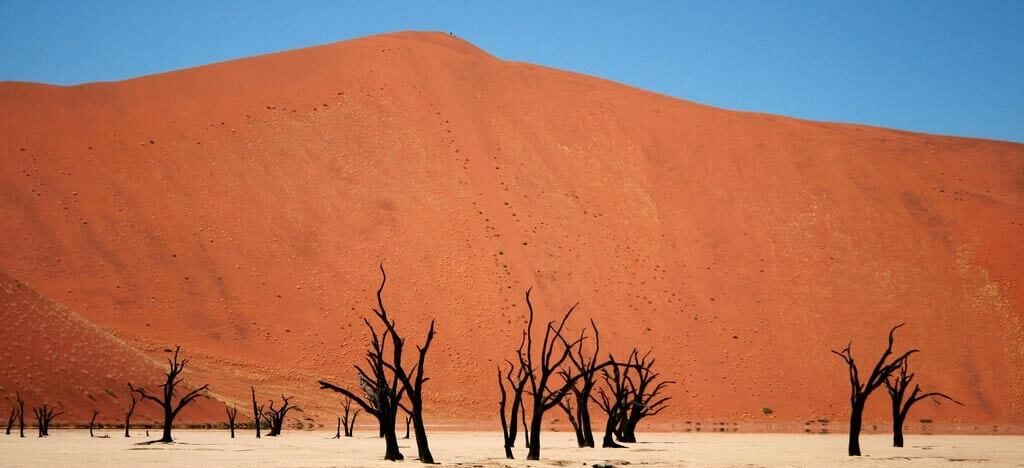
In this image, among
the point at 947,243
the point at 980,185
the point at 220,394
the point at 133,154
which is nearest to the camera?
the point at 220,394

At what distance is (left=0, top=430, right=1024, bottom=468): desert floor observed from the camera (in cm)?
2177

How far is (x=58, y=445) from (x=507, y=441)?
11.4m

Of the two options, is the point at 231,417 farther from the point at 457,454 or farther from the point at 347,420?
the point at 457,454

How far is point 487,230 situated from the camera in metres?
67.6

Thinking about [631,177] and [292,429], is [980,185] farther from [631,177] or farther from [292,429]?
[292,429]

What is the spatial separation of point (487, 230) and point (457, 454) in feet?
136

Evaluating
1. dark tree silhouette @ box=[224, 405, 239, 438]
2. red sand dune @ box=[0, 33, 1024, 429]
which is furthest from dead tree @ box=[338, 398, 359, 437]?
dark tree silhouette @ box=[224, 405, 239, 438]

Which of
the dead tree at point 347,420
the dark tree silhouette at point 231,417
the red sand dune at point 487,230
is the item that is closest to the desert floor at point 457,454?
the dark tree silhouette at point 231,417

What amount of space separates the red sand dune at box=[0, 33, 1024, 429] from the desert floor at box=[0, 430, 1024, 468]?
20.4 metres

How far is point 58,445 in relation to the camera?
1054 inches

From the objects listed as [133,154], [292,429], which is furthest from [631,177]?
[292,429]

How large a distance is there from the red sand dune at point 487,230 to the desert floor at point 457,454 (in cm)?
2041

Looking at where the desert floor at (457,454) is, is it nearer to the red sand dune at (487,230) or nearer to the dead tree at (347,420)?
the dead tree at (347,420)

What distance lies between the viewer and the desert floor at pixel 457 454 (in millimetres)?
21766
